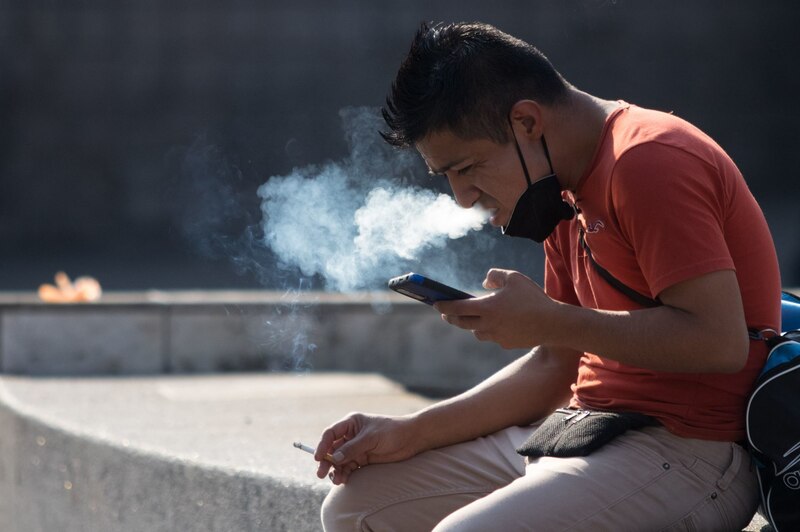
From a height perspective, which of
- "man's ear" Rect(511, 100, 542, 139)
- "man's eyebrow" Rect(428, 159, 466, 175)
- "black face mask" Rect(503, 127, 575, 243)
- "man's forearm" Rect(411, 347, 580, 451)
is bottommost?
"man's forearm" Rect(411, 347, 580, 451)

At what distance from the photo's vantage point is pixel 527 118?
247cm

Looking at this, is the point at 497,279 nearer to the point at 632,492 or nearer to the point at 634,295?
the point at 634,295

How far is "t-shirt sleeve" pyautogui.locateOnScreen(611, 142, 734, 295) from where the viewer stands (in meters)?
2.13

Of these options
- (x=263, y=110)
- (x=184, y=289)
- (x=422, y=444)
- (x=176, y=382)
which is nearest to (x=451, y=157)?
(x=422, y=444)

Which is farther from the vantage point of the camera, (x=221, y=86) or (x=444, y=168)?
(x=221, y=86)

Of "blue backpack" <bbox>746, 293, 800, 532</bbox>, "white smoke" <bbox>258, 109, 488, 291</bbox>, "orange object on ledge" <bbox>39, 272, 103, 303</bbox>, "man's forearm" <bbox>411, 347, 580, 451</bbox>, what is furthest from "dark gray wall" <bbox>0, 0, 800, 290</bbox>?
"blue backpack" <bbox>746, 293, 800, 532</bbox>

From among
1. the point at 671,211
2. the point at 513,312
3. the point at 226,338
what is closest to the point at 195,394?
the point at 226,338

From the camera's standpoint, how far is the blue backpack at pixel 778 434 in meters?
2.19

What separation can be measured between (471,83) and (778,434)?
959 millimetres

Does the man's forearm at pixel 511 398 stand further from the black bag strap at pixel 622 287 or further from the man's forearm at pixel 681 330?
the man's forearm at pixel 681 330

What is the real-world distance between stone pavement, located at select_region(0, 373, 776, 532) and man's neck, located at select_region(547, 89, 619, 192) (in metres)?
0.87

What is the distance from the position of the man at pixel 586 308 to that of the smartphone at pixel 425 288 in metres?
0.03

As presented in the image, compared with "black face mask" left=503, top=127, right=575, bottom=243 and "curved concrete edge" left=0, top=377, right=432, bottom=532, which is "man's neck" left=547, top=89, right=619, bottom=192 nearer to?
"black face mask" left=503, top=127, right=575, bottom=243

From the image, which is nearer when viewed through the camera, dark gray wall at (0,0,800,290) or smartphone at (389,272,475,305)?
smartphone at (389,272,475,305)
